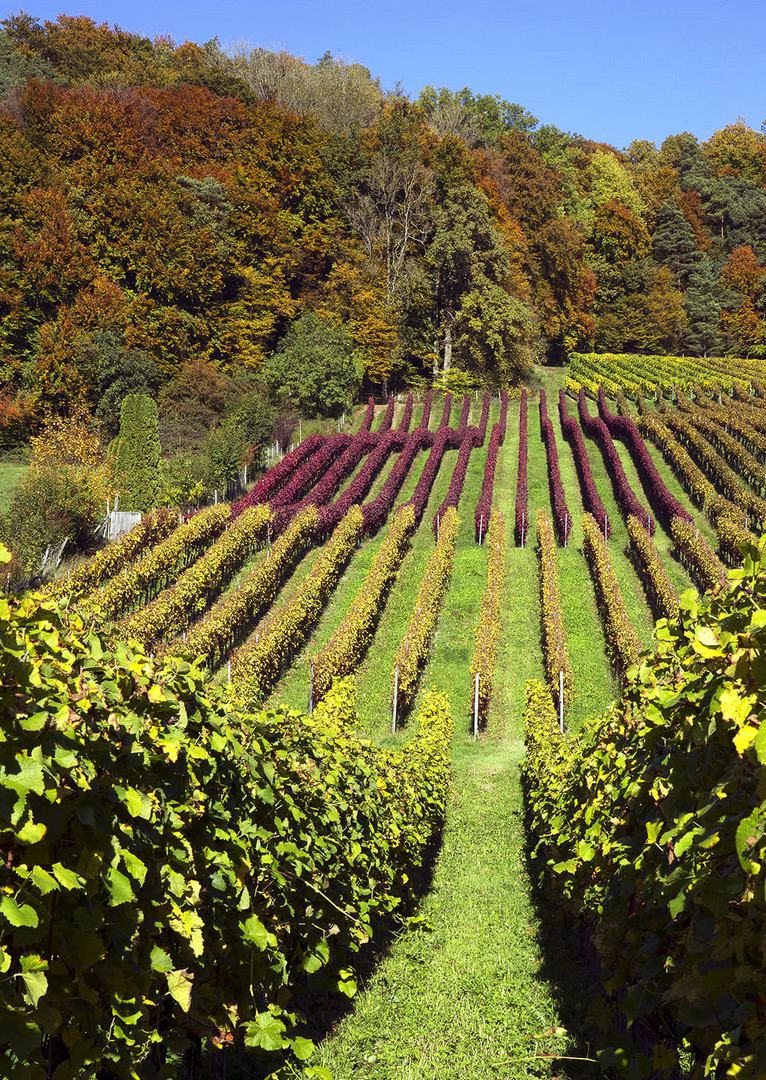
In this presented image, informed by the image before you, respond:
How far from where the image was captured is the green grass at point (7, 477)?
3516cm

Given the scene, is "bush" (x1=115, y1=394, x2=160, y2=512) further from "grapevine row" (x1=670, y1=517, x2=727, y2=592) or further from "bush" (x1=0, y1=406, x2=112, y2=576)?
"grapevine row" (x1=670, y1=517, x2=727, y2=592)

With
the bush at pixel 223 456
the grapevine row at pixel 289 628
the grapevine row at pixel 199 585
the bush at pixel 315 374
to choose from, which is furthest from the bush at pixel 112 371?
the grapevine row at pixel 289 628

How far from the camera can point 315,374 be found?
4647 centimetres

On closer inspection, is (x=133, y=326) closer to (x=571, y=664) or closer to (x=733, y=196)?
(x=571, y=664)

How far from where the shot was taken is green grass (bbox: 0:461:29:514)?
35.2 meters

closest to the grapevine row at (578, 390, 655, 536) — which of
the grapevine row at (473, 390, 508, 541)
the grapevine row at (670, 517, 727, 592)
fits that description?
the grapevine row at (670, 517, 727, 592)

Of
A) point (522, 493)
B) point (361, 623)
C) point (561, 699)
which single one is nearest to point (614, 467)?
point (522, 493)

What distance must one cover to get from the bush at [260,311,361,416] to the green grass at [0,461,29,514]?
13086mm

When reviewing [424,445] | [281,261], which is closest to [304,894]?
[424,445]

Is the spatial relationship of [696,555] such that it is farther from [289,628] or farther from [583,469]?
[289,628]

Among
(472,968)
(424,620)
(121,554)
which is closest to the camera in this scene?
(472,968)

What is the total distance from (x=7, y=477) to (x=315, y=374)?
15.4 meters

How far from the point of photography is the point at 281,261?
52875 mm

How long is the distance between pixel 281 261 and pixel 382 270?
6.51 m
